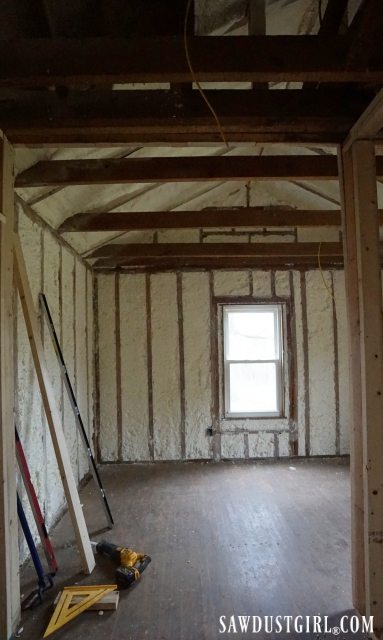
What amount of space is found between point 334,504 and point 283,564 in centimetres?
121

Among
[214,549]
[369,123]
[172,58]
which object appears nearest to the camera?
[172,58]

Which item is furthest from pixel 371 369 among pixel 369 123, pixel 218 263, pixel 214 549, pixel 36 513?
pixel 218 263

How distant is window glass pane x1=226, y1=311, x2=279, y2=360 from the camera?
496 centimetres

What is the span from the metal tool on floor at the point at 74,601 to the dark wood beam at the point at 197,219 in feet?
8.82

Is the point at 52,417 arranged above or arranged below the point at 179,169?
below

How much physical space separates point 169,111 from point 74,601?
273 cm

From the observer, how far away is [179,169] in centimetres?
239

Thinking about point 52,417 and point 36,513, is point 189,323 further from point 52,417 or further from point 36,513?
point 36,513

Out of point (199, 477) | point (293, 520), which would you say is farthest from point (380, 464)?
point (199, 477)

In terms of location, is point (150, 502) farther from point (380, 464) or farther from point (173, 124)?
point (173, 124)

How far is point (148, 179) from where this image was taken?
243 cm

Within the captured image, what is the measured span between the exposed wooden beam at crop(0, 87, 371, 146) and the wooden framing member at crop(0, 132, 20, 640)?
0.22 m

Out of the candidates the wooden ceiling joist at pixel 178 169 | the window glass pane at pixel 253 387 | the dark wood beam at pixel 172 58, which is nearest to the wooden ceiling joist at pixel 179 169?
the wooden ceiling joist at pixel 178 169

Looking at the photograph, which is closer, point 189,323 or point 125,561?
point 125,561
